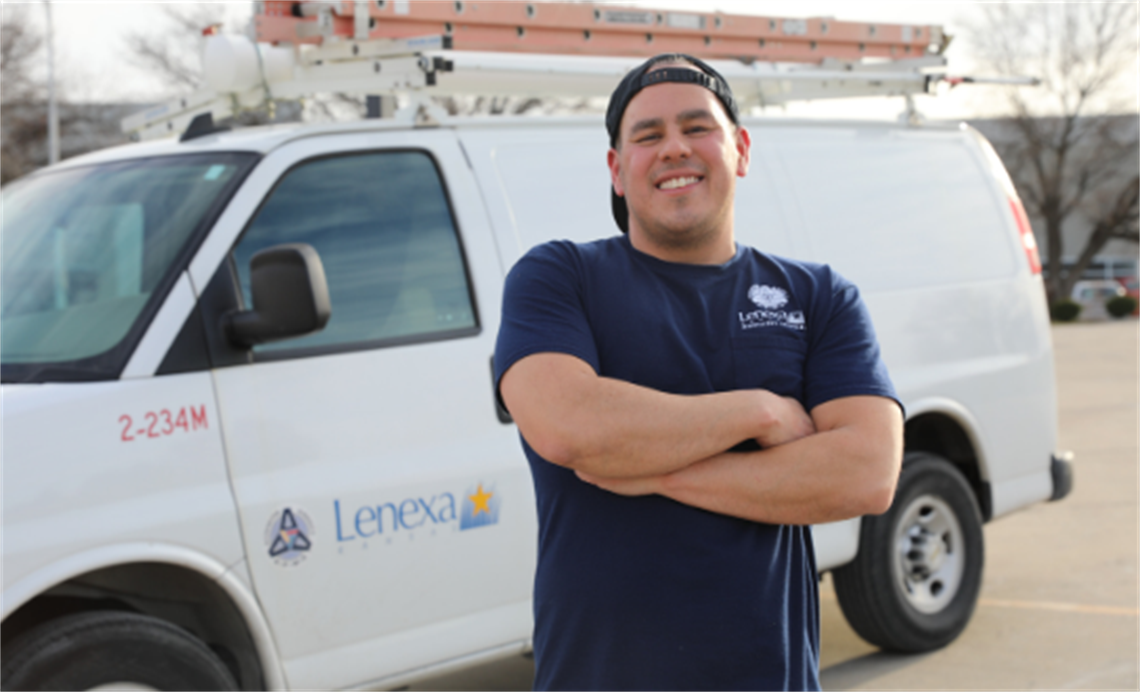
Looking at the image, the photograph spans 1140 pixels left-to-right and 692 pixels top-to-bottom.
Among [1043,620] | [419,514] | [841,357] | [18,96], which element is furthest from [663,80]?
[18,96]

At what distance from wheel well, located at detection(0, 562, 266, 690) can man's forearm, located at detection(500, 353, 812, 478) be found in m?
1.71

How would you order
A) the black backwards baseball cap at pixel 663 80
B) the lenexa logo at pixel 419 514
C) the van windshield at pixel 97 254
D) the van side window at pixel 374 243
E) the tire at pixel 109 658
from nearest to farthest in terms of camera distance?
the black backwards baseball cap at pixel 663 80 → the tire at pixel 109 658 → the van windshield at pixel 97 254 → the lenexa logo at pixel 419 514 → the van side window at pixel 374 243

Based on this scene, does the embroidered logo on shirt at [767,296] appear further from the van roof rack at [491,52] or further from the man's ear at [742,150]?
the van roof rack at [491,52]

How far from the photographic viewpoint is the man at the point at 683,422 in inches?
82.7

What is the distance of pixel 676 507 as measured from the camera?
2.17 metres

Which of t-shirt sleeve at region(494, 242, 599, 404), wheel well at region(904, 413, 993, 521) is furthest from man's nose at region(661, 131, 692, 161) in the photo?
wheel well at region(904, 413, 993, 521)

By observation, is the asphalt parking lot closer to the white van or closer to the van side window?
the white van

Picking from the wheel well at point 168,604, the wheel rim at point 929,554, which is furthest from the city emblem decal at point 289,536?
the wheel rim at point 929,554

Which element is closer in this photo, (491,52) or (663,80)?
(663,80)

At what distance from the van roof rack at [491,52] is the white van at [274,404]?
225mm

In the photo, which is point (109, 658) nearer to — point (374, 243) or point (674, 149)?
point (374, 243)

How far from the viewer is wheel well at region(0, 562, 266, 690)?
330cm

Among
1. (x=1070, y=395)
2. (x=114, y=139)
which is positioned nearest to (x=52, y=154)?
(x=114, y=139)

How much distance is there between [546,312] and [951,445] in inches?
151
